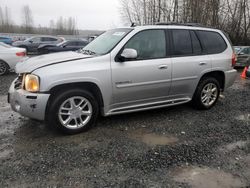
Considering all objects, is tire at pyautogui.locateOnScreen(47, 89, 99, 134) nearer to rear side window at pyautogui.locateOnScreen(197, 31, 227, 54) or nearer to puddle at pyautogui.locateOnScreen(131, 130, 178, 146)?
puddle at pyautogui.locateOnScreen(131, 130, 178, 146)

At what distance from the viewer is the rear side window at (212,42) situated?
193 inches

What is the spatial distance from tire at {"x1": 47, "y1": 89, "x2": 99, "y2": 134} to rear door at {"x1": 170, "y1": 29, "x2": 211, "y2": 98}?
5.55 feet

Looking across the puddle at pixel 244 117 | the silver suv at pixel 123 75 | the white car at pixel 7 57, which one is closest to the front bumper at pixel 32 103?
the silver suv at pixel 123 75

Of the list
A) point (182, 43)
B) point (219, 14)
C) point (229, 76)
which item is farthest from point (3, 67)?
point (219, 14)

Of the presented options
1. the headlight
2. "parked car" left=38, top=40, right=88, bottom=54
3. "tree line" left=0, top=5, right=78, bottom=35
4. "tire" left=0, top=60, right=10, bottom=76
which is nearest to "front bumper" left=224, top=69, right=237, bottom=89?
the headlight

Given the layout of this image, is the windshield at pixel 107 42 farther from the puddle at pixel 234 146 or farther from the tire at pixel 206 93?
the puddle at pixel 234 146

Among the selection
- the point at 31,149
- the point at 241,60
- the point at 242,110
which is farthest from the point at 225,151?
the point at 241,60

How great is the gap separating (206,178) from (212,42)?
3270 millimetres

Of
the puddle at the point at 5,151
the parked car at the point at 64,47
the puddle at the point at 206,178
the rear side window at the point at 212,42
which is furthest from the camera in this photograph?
the parked car at the point at 64,47

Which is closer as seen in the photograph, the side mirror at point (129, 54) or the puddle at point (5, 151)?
the puddle at point (5, 151)

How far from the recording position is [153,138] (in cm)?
375

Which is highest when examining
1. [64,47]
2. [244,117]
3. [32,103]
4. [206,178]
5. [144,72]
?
[64,47]

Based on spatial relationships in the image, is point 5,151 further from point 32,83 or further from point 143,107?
point 143,107

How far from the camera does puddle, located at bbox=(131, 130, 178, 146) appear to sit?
11.8 feet
